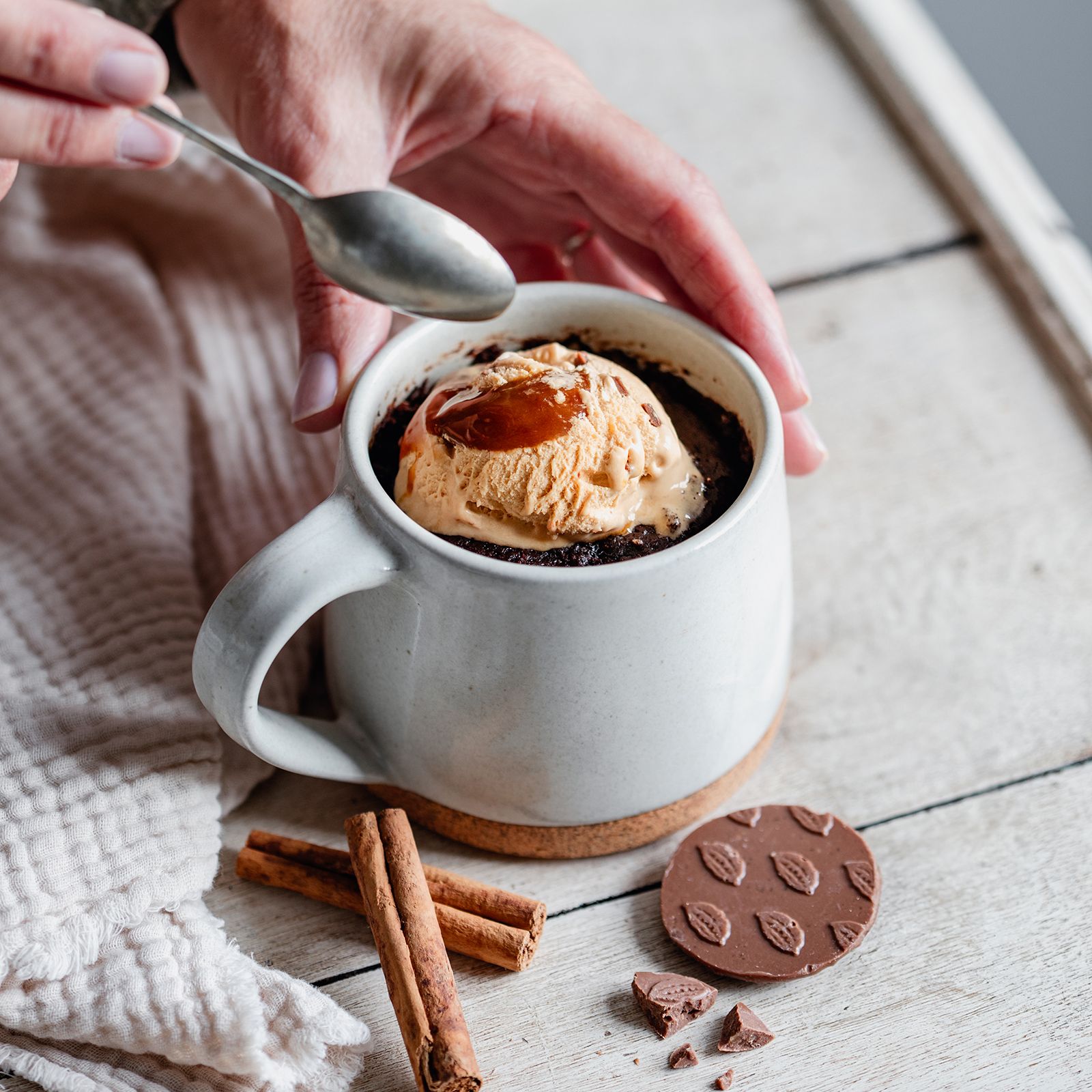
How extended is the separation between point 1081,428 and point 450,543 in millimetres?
762

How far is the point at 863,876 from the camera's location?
2.96 feet

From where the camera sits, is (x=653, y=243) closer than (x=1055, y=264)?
Yes

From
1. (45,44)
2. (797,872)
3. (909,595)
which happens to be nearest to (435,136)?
(45,44)

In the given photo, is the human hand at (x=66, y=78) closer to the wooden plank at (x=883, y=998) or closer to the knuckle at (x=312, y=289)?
the knuckle at (x=312, y=289)

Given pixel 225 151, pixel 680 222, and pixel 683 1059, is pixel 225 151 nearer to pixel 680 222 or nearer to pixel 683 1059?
pixel 680 222

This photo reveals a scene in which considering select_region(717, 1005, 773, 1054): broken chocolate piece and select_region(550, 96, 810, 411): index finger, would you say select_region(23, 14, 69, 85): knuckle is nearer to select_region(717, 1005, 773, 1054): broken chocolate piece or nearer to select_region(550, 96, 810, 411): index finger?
select_region(550, 96, 810, 411): index finger

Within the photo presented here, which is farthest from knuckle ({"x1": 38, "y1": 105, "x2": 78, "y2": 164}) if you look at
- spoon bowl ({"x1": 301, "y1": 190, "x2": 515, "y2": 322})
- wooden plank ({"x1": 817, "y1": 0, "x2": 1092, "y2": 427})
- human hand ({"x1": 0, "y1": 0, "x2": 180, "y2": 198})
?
wooden plank ({"x1": 817, "y1": 0, "x2": 1092, "y2": 427})

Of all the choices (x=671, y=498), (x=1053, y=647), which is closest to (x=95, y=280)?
(x=671, y=498)

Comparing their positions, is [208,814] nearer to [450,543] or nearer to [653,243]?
[450,543]

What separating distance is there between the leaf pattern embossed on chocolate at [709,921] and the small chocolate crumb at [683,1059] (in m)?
0.08

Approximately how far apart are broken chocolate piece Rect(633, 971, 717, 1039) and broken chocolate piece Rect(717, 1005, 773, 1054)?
2cm

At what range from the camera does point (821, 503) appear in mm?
1222

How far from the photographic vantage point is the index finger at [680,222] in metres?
1.01

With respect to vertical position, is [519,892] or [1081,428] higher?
[1081,428]
